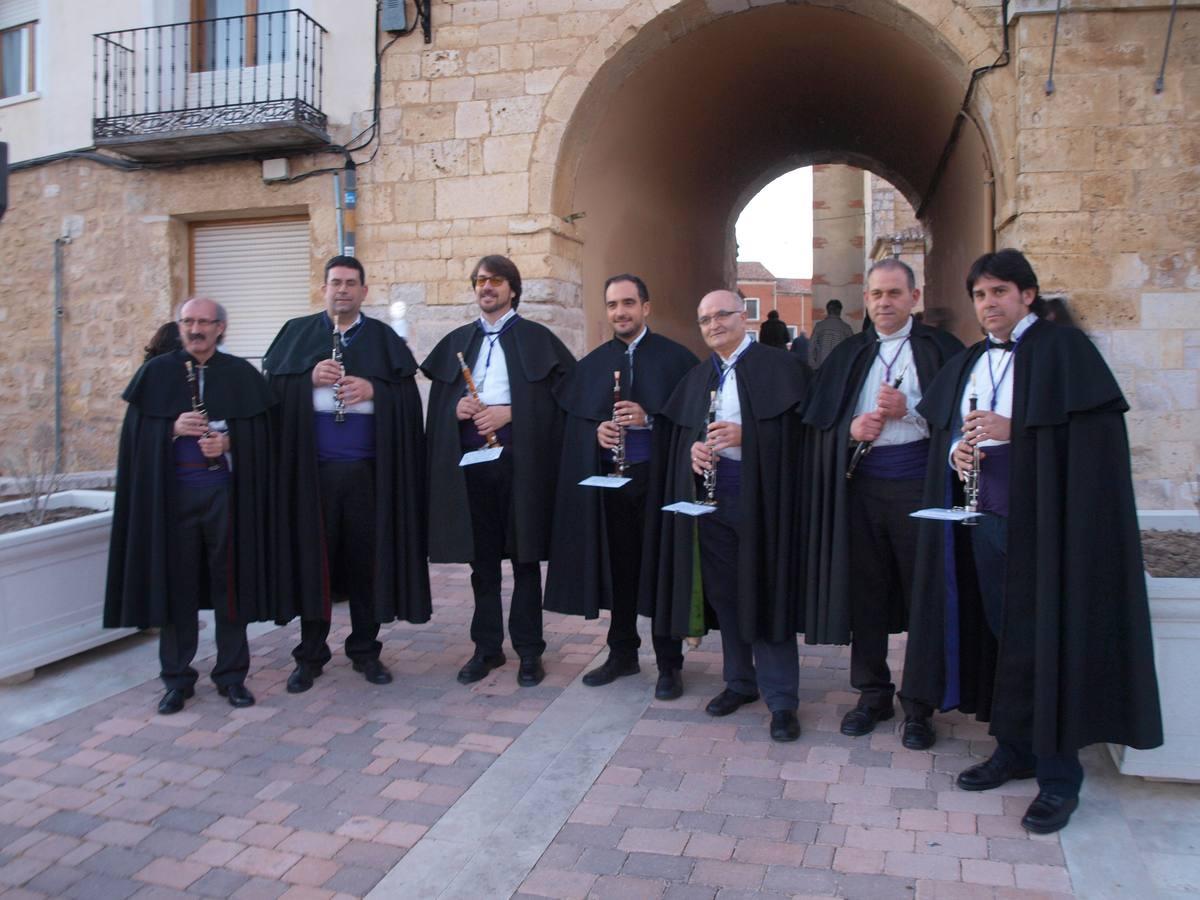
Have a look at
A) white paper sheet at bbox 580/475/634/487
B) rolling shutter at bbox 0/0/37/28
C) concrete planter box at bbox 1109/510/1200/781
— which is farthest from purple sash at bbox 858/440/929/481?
rolling shutter at bbox 0/0/37/28

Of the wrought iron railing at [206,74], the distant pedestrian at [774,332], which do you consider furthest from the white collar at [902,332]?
the distant pedestrian at [774,332]

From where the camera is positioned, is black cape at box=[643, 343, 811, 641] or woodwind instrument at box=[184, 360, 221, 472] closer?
black cape at box=[643, 343, 811, 641]

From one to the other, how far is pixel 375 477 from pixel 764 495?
5.77ft

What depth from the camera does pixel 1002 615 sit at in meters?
3.22

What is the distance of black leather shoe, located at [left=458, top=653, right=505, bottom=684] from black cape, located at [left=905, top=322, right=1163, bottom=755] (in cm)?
235

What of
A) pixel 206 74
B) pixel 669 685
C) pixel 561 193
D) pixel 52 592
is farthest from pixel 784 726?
pixel 206 74

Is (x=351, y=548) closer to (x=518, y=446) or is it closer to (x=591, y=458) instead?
(x=518, y=446)

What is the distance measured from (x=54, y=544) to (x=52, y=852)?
6.86 feet

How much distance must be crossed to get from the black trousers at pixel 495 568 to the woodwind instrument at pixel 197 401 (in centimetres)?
106

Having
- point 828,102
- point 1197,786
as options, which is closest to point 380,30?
point 828,102

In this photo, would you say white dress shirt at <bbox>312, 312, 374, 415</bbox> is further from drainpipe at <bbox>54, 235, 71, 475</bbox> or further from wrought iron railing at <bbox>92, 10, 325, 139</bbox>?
drainpipe at <bbox>54, 235, 71, 475</bbox>

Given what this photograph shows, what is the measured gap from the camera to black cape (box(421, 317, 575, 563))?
4.50m

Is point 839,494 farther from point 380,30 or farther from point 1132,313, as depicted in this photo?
point 380,30

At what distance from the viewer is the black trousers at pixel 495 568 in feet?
15.0
